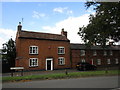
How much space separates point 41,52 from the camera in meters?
32.0

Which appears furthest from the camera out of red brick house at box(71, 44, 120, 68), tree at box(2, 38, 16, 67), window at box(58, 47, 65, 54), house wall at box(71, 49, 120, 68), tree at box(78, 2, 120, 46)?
red brick house at box(71, 44, 120, 68)

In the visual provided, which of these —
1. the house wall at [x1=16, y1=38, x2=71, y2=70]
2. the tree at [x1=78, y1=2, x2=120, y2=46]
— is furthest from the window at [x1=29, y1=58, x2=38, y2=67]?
the tree at [x1=78, y1=2, x2=120, y2=46]

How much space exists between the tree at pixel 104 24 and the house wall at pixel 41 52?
9562 millimetres

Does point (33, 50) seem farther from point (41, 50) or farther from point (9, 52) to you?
point (9, 52)

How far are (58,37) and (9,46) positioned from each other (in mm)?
11974

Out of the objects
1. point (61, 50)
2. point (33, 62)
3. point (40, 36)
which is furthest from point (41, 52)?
point (61, 50)

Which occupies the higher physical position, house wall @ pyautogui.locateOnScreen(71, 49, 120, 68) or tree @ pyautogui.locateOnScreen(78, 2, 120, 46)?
tree @ pyautogui.locateOnScreen(78, 2, 120, 46)

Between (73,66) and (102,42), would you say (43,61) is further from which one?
(102,42)

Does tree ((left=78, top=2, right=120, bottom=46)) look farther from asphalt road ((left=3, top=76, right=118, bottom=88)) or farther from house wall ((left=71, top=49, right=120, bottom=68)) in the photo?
asphalt road ((left=3, top=76, right=118, bottom=88))

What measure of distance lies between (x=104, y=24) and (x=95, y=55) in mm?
20182

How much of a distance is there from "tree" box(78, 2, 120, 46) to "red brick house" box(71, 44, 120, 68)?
10.8m

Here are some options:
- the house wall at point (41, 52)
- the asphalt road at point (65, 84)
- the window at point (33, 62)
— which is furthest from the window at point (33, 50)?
the asphalt road at point (65, 84)

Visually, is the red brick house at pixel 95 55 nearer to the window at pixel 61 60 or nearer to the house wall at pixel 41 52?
the house wall at pixel 41 52

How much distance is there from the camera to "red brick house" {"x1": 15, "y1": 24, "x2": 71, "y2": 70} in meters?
29.8
